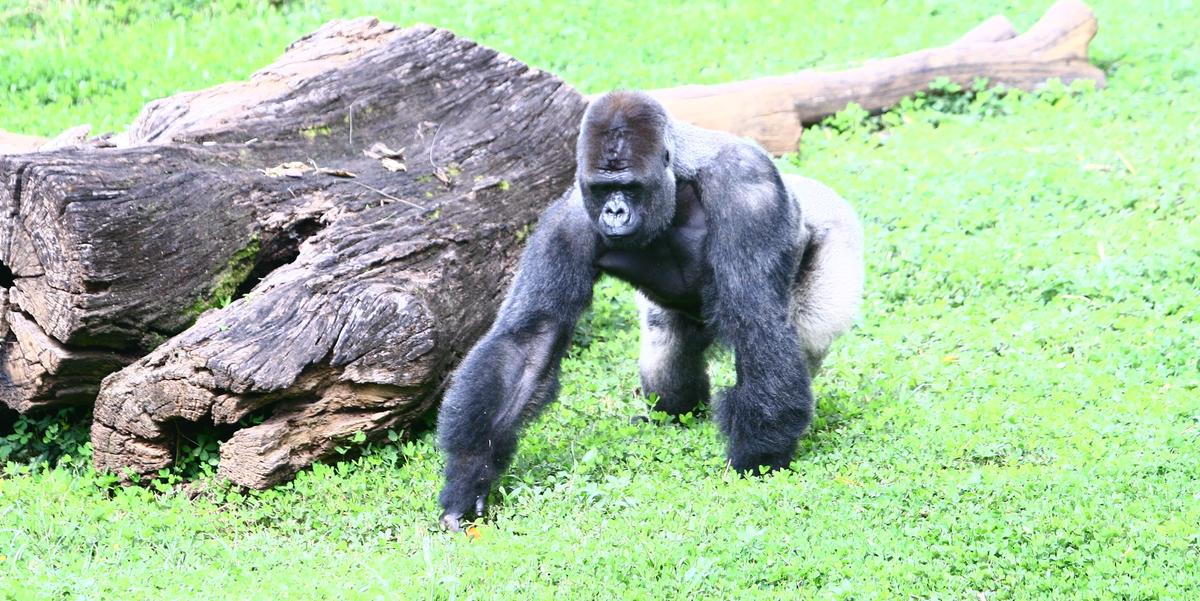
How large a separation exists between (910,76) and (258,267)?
5435 millimetres

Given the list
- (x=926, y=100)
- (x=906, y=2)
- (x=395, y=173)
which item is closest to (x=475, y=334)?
(x=395, y=173)

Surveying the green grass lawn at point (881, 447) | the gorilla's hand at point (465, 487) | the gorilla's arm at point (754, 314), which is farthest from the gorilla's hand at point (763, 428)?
the gorilla's hand at point (465, 487)

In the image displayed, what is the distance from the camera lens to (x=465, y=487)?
455cm

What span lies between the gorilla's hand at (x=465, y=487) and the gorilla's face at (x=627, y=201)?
0.96m

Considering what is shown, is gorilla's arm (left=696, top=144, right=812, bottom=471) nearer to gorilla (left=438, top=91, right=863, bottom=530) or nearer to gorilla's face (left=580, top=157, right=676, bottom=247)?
gorilla (left=438, top=91, right=863, bottom=530)

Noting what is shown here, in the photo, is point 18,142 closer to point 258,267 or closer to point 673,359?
point 258,267

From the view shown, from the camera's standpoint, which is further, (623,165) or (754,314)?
(754,314)

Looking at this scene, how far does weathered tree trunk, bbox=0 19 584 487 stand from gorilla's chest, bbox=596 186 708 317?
84cm

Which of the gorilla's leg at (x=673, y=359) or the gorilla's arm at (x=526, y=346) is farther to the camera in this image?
the gorilla's leg at (x=673, y=359)

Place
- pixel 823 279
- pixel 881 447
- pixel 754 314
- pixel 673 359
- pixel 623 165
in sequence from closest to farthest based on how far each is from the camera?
pixel 623 165
pixel 754 314
pixel 881 447
pixel 823 279
pixel 673 359

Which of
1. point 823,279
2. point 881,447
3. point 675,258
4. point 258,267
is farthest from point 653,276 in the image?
point 258,267

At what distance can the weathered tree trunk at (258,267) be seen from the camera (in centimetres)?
472

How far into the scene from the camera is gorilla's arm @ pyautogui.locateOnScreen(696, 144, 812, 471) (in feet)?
15.3

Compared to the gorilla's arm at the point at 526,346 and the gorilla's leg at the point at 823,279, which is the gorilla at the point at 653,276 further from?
the gorilla's leg at the point at 823,279
